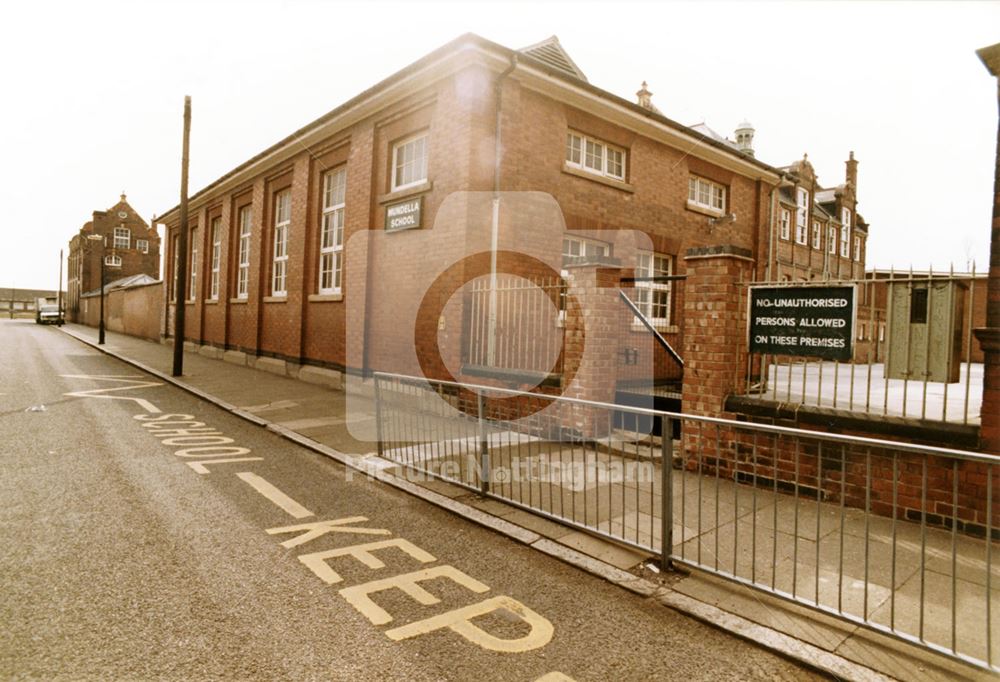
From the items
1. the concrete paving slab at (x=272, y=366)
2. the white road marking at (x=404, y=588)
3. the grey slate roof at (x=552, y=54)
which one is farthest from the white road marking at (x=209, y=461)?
the grey slate roof at (x=552, y=54)

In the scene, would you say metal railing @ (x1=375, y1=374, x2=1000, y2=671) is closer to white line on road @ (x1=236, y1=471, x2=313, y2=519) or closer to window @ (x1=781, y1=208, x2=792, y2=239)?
white line on road @ (x1=236, y1=471, x2=313, y2=519)

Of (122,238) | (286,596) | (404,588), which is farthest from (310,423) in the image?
(122,238)

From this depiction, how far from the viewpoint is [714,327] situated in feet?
20.0

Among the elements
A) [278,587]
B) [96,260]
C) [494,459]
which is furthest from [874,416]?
[96,260]

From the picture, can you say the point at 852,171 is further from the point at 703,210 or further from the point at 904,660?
the point at 904,660

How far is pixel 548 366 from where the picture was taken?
877 centimetres

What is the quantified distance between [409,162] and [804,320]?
8654 millimetres

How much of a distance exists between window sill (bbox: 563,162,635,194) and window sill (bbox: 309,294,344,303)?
578 centimetres

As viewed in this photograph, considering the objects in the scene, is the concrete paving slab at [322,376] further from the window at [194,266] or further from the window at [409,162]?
the window at [194,266]

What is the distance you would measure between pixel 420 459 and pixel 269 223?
13.2 meters

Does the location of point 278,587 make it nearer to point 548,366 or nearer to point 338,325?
point 548,366

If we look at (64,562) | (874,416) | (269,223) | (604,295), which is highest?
(269,223)

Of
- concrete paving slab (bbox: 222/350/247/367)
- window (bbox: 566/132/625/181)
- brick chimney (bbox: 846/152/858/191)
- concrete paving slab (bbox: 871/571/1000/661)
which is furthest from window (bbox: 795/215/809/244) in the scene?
concrete paving slab (bbox: 871/571/1000/661)

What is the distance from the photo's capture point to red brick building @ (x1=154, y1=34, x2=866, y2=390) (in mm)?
9859
